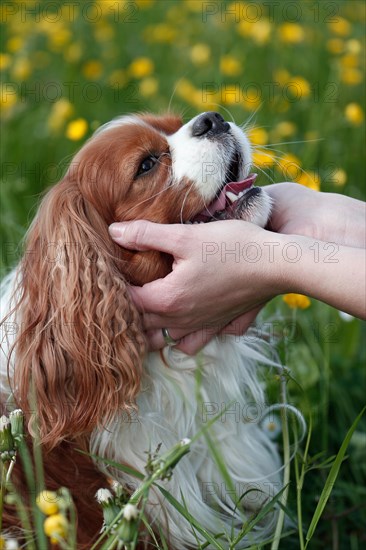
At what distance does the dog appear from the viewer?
8.08 ft

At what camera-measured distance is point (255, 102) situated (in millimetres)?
4520

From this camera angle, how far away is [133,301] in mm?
2543

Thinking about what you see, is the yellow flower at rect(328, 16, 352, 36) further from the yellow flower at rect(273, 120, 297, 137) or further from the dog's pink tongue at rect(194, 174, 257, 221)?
the dog's pink tongue at rect(194, 174, 257, 221)

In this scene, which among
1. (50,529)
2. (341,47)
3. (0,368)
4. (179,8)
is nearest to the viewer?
(50,529)

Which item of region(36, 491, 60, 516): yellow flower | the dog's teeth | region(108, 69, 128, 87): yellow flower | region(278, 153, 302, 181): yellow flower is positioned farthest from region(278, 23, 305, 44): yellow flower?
region(36, 491, 60, 516): yellow flower

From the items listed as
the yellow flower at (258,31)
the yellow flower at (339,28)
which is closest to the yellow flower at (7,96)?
the yellow flower at (258,31)

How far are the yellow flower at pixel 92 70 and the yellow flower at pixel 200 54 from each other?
63 centimetres

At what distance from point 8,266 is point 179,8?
3.52 m

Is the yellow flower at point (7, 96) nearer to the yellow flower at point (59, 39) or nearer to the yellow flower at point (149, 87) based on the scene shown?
the yellow flower at point (59, 39)

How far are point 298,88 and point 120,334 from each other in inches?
104

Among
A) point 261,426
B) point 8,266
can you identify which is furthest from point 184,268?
point 8,266

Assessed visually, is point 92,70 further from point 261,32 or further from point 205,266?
point 205,266

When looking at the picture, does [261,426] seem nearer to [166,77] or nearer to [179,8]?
[166,77]

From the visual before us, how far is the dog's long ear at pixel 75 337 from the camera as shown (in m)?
2.44
